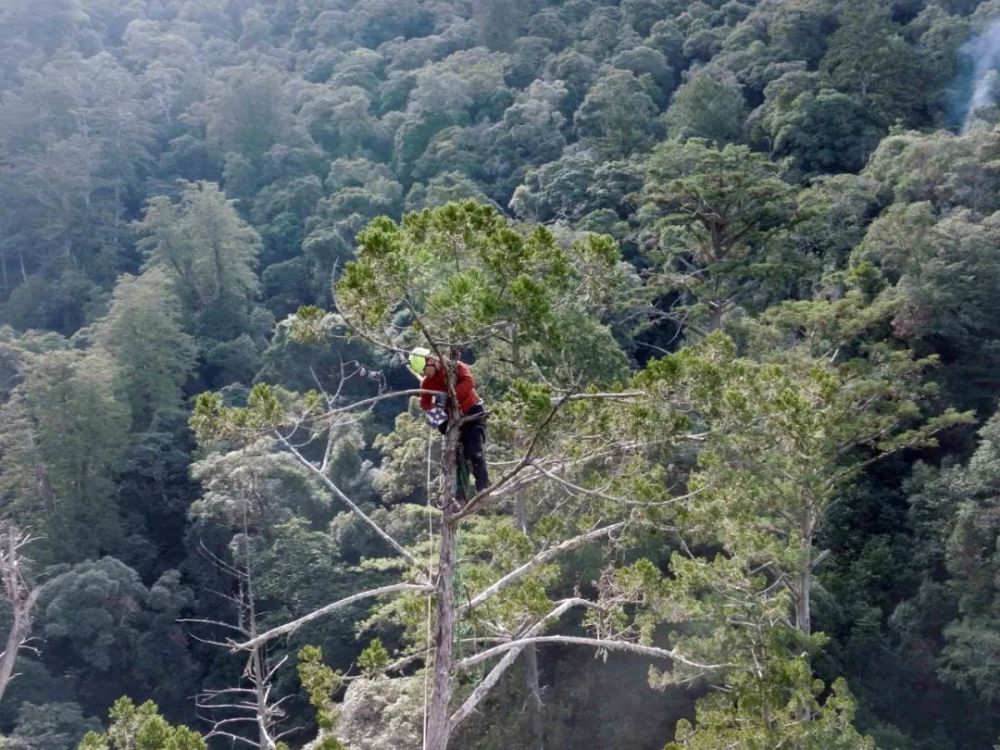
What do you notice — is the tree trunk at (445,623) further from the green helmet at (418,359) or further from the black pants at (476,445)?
the green helmet at (418,359)

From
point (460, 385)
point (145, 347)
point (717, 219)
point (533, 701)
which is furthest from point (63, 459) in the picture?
point (460, 385)

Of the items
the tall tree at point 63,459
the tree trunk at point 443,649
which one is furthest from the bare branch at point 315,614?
the tall tree at point 63,459

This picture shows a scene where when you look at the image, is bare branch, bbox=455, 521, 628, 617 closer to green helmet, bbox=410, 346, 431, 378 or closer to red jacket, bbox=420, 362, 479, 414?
red jacket, bbox=420, 362, 479, 414

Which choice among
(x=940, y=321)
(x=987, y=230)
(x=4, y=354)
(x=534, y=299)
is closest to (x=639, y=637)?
(x=534, y=299)

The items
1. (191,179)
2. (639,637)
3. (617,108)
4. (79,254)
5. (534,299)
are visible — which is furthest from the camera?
(191,179)

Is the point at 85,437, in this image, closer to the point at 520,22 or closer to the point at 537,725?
the point at 537,725

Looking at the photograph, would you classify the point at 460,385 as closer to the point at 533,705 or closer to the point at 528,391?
the point at 528,391

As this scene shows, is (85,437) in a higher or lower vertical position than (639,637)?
lower

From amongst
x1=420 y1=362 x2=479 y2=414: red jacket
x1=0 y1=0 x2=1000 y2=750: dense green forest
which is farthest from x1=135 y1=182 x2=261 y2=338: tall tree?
x1=420 y1=362 x2=479 y2=414: red jacket
